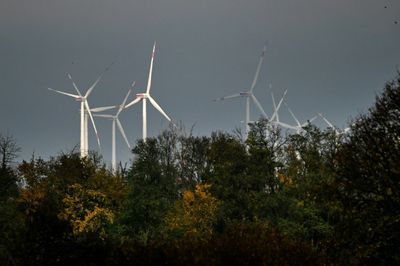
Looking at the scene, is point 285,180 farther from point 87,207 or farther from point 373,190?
point 373,190

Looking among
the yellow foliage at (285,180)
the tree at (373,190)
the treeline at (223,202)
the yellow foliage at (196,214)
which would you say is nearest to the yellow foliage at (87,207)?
the treeline at (223,202)

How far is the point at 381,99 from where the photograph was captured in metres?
46.1

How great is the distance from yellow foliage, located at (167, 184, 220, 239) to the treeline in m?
0.11

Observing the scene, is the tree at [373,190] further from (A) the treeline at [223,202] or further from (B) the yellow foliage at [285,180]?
(B) the yellow foliage at [285,180]

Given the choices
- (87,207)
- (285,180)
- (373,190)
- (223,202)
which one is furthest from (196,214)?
(373,190)

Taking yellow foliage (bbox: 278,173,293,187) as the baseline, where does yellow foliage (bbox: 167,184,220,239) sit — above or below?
below

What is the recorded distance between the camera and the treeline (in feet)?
118

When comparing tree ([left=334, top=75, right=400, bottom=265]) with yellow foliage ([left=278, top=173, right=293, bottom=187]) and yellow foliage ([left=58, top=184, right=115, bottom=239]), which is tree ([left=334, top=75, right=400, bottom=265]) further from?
yellow foliage ([left=58, top=184, right=115, bottom=239])

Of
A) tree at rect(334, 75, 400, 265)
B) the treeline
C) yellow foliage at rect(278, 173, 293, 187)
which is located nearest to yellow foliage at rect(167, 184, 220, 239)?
the treeline

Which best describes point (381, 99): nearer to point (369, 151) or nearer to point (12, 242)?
point (369, 151)

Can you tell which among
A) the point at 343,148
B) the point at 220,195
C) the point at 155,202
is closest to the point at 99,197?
the point at 155,202

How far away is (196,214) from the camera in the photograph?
7588 centimetres

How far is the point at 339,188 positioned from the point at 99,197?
137 feet

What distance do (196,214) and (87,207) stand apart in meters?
12.4
